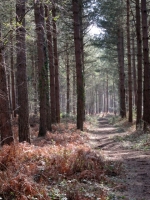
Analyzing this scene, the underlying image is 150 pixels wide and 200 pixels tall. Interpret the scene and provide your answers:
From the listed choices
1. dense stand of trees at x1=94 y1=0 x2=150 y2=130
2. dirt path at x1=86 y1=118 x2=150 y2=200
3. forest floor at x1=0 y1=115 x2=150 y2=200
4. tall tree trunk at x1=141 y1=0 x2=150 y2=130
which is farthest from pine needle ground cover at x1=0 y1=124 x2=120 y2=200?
dense stand of trees at x1=94 y1=0 x2=150 y2=130

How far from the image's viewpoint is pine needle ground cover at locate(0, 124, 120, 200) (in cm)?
471

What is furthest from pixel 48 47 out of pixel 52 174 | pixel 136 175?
pixel 52 174

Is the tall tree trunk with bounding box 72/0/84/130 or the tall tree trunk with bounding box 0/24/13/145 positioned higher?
the tall tree trunk with bounding box 72/0/84/130

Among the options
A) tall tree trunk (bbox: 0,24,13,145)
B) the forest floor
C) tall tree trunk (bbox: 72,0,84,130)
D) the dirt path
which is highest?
tall tree trunk (bbox: 72,0,84,130)

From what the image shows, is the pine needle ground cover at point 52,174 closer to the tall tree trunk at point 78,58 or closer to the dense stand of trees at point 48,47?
the dense stand of trees at point 48,47

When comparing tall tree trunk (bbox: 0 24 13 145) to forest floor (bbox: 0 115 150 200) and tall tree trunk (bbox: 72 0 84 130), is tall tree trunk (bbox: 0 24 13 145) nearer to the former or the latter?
forest floor (bbox: 0 115 150 200)

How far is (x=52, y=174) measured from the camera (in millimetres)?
5859

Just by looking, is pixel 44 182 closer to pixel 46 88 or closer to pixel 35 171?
pixel 35 171

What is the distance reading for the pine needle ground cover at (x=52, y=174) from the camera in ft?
15.5

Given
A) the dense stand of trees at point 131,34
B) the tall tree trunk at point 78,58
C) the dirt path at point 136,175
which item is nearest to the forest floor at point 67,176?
the dirt path at point 136,175

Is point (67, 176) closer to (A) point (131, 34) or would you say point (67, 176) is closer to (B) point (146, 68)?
(B) point (146, 68)

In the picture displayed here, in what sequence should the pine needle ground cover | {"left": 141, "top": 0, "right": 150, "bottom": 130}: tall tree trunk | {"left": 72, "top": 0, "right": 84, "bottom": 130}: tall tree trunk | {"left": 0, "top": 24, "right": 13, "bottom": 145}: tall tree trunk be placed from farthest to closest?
{"left": 72, "top": 0, "right": 84, "bottom": 130}: tall tree trunk < {"left": 141, "top": 0, "right": 150, "bottom": 130}: tall tree trunk < {"left": 0, "top": 24, "right": 13, "bottom": 145}: tall tree trunk < the pine needle ground cover

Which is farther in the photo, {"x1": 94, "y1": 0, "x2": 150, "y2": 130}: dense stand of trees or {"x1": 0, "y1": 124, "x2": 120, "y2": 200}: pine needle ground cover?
{"x1": 94, "y1": 0, "x2": 150, "y2": 130}: dense stand of trees

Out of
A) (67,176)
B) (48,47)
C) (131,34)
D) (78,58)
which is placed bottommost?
(67,176)
